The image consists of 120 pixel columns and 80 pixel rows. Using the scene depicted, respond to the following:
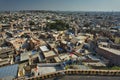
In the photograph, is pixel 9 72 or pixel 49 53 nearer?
pixel 9 72

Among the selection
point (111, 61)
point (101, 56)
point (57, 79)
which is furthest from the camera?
point (101, 56)

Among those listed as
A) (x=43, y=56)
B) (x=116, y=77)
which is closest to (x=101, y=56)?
(x=43, y=56)

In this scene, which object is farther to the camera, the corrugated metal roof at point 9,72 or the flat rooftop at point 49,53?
the flat rooftop at point 49,53

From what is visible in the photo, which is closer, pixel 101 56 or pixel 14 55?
pixel 101 56

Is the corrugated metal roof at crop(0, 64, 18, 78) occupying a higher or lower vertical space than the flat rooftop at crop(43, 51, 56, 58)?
higher

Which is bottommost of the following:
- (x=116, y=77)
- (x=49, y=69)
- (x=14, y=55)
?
(x=14, y=55)

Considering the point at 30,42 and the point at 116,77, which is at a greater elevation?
the point at 116,77

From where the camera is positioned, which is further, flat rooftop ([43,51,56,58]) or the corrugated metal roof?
flat rooftop ([43,51,56,58])

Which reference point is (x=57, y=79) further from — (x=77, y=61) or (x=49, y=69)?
(x=77, y=61)

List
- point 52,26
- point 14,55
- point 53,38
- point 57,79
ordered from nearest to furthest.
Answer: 1. point 57,79
2. point 14,55
3. point 53,38
4. point 52,26

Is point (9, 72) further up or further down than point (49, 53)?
further up

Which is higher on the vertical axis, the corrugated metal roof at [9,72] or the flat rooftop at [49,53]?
the corrugated metal roof at [9,72]
